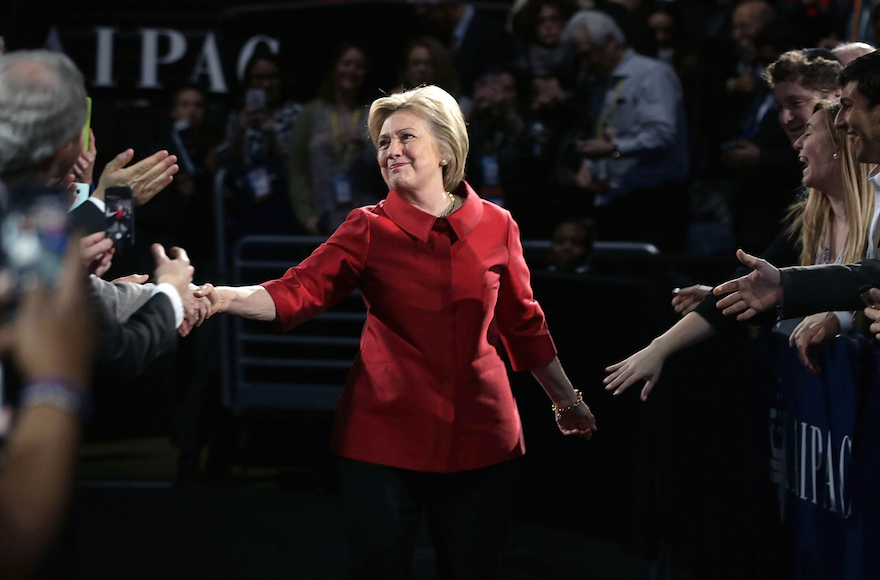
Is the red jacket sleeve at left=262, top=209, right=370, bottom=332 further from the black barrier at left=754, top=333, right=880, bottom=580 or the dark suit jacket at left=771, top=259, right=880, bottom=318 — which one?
the black barrier at left=754, top=333, right=880, bottom=580

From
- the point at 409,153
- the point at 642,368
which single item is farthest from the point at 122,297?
the point at 642,368

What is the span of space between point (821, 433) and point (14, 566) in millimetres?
2209

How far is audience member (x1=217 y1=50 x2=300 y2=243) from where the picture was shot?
6266 millimetres

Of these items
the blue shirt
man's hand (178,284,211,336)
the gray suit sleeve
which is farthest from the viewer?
the blue shirt

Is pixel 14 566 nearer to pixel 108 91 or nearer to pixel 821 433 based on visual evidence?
pixel 821 433

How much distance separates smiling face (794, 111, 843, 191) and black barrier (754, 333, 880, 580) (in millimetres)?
478

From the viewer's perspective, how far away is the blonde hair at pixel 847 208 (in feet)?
10.1

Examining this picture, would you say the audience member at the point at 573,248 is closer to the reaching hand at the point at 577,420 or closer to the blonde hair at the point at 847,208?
the blonde hair at the point at 847,208

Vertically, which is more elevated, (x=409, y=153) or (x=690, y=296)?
(x=409, y=153)

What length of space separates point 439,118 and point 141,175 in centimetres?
84

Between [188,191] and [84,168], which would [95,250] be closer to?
[84,168]

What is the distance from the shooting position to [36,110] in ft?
5.92

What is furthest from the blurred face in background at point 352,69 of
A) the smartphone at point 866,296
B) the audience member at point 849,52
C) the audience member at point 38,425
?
the audience member at point 38,425

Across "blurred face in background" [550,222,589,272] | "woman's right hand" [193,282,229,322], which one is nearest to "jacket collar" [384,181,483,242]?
"woman's right hand" [193,282,229,322]
